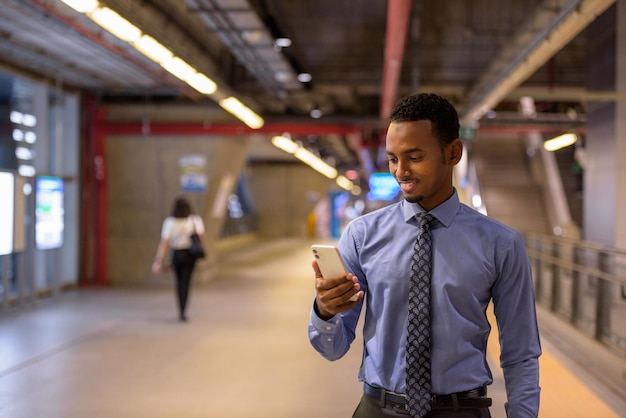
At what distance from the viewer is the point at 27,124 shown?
10898 millimetres

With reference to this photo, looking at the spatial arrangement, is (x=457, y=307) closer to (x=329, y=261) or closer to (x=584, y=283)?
(x=329, y=261)

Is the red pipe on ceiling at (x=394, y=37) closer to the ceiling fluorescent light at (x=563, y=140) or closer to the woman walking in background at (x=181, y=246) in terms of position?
the woman walking in background at (x=181, y=246)

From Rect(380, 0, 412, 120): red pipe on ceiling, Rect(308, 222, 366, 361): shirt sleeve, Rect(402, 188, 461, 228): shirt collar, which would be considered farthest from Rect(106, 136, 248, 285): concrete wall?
Rect(402, 188, 461, 228): shirt collar

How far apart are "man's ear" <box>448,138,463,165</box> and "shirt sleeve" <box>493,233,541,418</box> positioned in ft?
0.86

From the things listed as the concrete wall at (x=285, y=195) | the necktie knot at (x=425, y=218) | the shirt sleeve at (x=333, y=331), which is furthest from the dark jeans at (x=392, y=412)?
the concrete wall at (x=285, y=195)

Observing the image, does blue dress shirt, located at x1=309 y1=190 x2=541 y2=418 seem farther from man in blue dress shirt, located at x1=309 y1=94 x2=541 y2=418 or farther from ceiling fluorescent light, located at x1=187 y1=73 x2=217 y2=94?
ceiling fluorescent light, located at x1=187 y1=73 x2=217 y2=94

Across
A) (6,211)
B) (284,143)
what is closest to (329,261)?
(6,211)

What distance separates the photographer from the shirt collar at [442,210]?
188 centimetres

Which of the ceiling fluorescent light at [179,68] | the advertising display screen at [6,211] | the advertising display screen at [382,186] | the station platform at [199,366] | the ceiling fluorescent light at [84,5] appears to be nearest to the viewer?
the ceiling fluorescent light at [84,5]

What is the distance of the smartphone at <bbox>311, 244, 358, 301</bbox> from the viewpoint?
66.5 inches

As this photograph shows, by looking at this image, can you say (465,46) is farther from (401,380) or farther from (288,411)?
(401,380)

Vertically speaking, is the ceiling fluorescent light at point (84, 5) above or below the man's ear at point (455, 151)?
above

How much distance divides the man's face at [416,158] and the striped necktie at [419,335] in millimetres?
149

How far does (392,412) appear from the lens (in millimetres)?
1822
